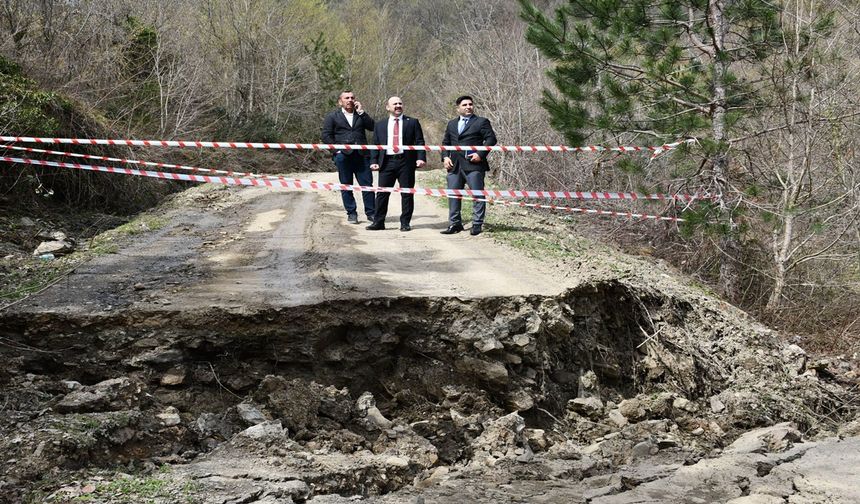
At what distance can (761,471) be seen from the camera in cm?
442

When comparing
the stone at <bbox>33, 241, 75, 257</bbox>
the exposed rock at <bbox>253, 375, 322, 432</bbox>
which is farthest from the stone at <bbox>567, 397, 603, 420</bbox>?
the stone at <bbox>33, 241, 75, 257</bbox>

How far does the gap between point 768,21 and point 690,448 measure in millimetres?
6007

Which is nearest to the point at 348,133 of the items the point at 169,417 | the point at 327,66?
the point at 169,417

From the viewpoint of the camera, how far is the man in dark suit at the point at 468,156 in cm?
926

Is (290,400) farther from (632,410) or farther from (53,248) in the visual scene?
(53,248)

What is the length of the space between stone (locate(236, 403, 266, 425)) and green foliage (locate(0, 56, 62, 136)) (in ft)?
21.5

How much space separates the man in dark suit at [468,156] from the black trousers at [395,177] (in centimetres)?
52

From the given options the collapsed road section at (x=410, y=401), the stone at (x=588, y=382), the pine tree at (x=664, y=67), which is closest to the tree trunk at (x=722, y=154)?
the pine tree at (x=664, y=67)

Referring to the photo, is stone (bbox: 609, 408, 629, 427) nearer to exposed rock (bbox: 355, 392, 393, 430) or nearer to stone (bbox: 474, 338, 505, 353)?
stone (bbox: 474, 338, 505, 353)

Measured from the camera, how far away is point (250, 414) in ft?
15.5

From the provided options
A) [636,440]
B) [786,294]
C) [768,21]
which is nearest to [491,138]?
[768,21]

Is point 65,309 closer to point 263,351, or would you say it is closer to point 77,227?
point 263,351

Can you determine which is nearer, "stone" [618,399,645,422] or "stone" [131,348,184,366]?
"stone" [131,348,184,366]

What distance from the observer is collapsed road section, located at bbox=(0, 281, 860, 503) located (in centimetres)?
403
